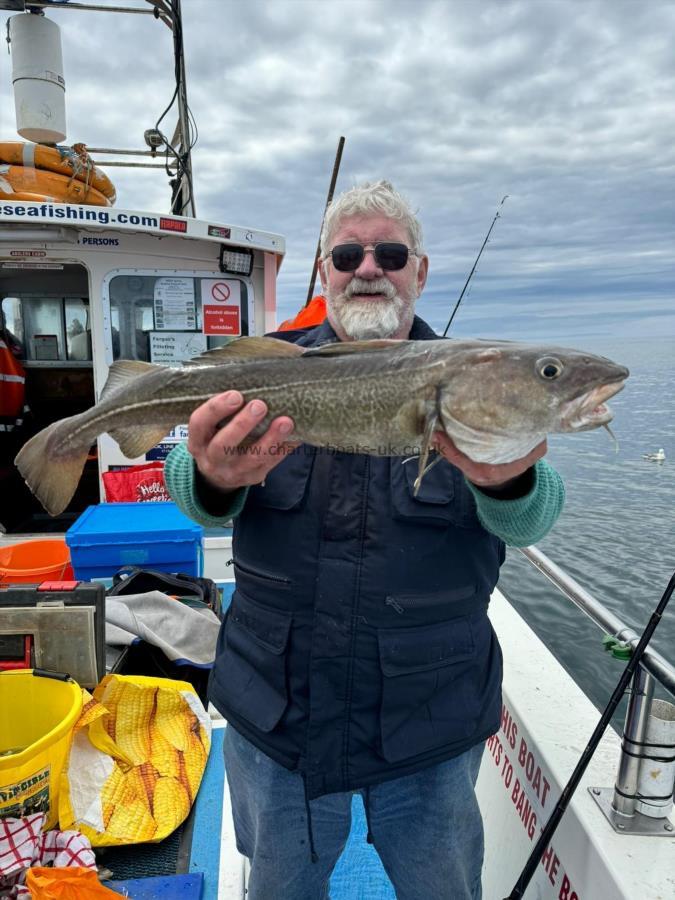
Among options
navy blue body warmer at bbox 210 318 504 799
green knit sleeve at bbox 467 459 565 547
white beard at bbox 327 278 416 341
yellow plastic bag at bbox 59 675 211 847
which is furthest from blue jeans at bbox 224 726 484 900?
white beard at bbox 327 278 416 341

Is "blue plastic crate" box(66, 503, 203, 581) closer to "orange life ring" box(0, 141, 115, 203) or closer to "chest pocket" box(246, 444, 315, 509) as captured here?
"chest pocket" box(246, 444, 315, 509)

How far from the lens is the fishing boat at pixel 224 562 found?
2.21 meters

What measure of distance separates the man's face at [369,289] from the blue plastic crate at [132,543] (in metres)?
3.17

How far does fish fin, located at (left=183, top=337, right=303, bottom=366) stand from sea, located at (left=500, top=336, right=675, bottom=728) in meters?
4.29

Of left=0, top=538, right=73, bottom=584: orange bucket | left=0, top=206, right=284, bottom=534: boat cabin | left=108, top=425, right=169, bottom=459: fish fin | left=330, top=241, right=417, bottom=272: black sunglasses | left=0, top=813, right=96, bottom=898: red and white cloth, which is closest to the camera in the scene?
left=108, top=425, right=169, bottom=459: fish fin

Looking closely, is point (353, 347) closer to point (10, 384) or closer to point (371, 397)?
point (371, 397)

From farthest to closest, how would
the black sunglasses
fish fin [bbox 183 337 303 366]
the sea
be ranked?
the sea
the black sunglasses
fish fin [bbox 183 337 303 366]

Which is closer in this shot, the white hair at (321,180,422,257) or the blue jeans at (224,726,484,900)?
the blue jeans at (224,726,484,900)

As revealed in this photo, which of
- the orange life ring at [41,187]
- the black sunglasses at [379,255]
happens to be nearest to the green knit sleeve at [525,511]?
the black sunglasses at [379,255]

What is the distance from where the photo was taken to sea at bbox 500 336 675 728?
356 inches

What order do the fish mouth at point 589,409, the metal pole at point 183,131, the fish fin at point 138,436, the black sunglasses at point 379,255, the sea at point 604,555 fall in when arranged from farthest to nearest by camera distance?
the sea at point 604,555
the metal pole at point 183,131
the black sunglasses at point 379,255
the fish fin at point 138,436
the fish mouth at point 589,409

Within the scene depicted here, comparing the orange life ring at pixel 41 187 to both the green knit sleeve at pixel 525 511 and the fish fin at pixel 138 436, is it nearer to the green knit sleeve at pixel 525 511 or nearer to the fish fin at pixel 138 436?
the fish fin at pixel 138 436

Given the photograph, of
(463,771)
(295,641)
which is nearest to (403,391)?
(295,641)

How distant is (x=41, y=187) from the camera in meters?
6.54
